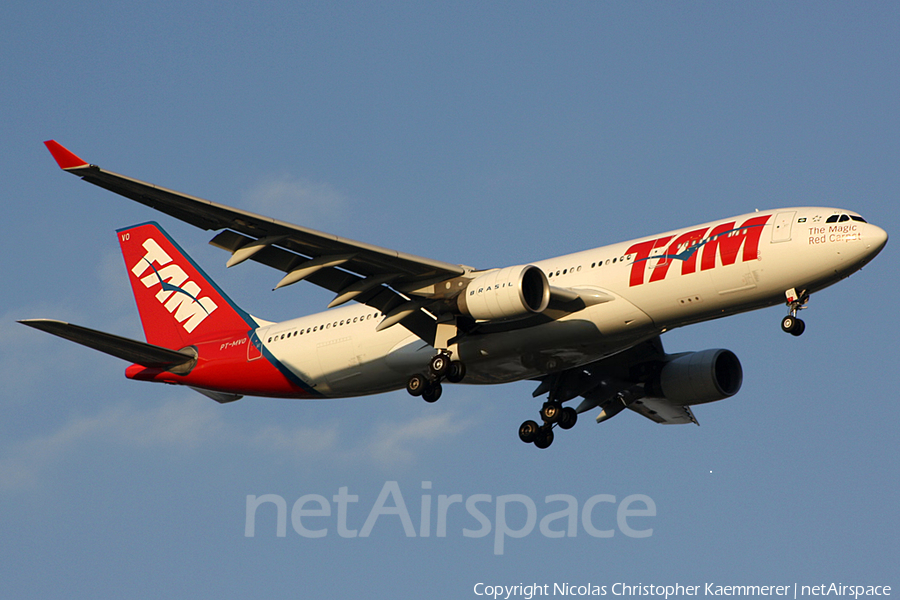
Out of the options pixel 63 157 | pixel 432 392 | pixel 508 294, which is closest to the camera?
pixel 63 157

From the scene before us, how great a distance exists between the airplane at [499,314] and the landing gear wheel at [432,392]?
64 millimetres

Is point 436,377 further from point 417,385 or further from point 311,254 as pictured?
point 311,254

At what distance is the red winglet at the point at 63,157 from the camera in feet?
86.0

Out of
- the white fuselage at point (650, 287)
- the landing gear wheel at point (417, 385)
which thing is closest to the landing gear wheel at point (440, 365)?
the white fuselage at point (650, 287)

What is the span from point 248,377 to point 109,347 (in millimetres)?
4423

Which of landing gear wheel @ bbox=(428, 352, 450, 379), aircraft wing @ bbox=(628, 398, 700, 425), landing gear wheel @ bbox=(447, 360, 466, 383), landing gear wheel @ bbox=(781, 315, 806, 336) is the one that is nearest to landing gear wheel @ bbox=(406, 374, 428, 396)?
landing gear wheel @ bbox=(428, 352, 450, 379)

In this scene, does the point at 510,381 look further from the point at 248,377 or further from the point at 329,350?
the point at 248,377

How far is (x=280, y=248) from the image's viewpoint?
30953 millimetres

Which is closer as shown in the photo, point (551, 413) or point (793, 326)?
point (793, 326)

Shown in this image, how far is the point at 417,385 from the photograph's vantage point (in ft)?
108

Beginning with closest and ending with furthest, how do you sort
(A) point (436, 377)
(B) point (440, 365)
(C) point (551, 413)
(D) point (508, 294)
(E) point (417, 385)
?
1. (D) point (508, 294)
2. (B) point (440, 365)
3. (A) point (436, 377)
4. (E) point (417, 385)
5. (C) point (551, 413)

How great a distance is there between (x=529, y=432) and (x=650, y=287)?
897 cm

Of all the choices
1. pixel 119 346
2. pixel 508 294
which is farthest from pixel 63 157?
pixel 508 294

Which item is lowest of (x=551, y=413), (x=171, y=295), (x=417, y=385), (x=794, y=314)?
(x=417, y=385)
